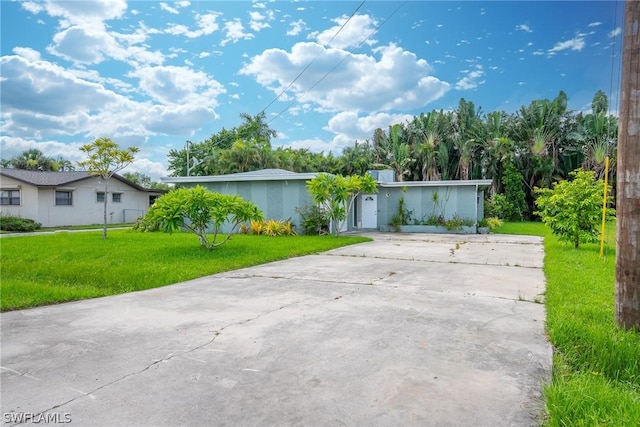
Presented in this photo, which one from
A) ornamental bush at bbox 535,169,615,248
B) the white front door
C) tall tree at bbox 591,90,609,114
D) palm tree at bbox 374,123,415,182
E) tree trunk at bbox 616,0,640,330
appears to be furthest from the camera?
tall tree at bbox 591,90,609,114

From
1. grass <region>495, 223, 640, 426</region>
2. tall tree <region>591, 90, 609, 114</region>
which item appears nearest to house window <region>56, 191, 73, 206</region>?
grass <region>495, 223, 640, 426</region>

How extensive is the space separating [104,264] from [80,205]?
18.1m

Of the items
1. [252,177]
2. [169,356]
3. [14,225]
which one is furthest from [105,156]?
[169,356]

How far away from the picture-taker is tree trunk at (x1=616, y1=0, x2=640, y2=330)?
3588 mm

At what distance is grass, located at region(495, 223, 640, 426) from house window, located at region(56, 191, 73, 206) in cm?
2482

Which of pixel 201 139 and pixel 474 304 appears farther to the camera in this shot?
pixel 201 139

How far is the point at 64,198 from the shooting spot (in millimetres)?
23016

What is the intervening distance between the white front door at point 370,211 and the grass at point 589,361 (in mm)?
14421

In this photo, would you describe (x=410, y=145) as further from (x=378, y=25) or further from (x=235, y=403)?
(x=235, y=403)

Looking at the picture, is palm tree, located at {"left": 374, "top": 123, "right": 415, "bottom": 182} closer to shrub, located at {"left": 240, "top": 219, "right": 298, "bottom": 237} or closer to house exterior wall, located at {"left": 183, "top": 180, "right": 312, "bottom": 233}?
house exterior wall, located at {"left": 183, "top": 180, "right": 312, "bottom": 233}

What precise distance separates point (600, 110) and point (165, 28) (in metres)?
29.7

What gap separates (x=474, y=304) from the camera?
5156 mm

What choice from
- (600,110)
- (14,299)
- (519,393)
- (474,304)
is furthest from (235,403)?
(600,110)

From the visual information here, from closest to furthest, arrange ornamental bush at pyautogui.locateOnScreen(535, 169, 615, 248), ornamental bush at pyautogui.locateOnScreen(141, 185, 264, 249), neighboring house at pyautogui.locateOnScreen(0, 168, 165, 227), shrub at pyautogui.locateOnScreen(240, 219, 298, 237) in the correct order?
1. ornamental bush at pyautogui.locateOnScreen(141, 185, 264, 249)
2. ornamental bush at pyautogui.locateOnScreen(535, 169, 615, 248)
3. shrub at pyautogui.locateOnScreen(240, 219, 298, 237)
4. neighboring house at pyautogui.locateOnScreen(0, 168, 165, 227)
